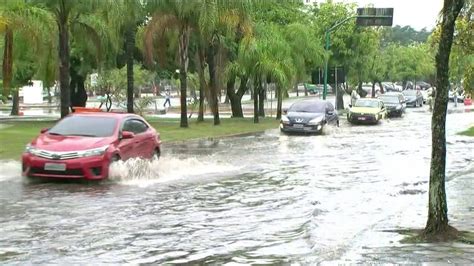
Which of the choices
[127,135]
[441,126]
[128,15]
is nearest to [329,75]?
[128,15]

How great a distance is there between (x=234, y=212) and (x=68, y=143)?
14.9ft

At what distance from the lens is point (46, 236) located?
9.16 metres

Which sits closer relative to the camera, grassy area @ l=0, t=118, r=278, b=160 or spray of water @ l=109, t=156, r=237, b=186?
spray of water @ l=109, t=156, r=237, b=186

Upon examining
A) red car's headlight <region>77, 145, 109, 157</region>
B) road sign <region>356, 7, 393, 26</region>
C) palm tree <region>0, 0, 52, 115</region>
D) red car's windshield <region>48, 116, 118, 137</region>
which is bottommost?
red car's headlight <region>77, 145, 109, 157</region>

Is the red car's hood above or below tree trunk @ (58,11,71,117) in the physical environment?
below

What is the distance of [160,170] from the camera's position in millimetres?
16625

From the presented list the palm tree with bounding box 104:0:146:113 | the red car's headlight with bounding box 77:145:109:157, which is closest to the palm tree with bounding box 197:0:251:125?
the palm tree with bounding box 104:0:146:113

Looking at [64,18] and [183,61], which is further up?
[64,18]

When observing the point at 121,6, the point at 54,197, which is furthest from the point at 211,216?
the point at 121,6

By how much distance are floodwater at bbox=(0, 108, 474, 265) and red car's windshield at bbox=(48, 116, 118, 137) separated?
873 mm

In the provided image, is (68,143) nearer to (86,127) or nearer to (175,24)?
(86,127)

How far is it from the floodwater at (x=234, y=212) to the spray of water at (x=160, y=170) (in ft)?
0.12

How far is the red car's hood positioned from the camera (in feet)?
46.2

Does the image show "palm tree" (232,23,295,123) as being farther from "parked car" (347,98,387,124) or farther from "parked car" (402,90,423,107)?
"parked car" (402,90,423,107)
